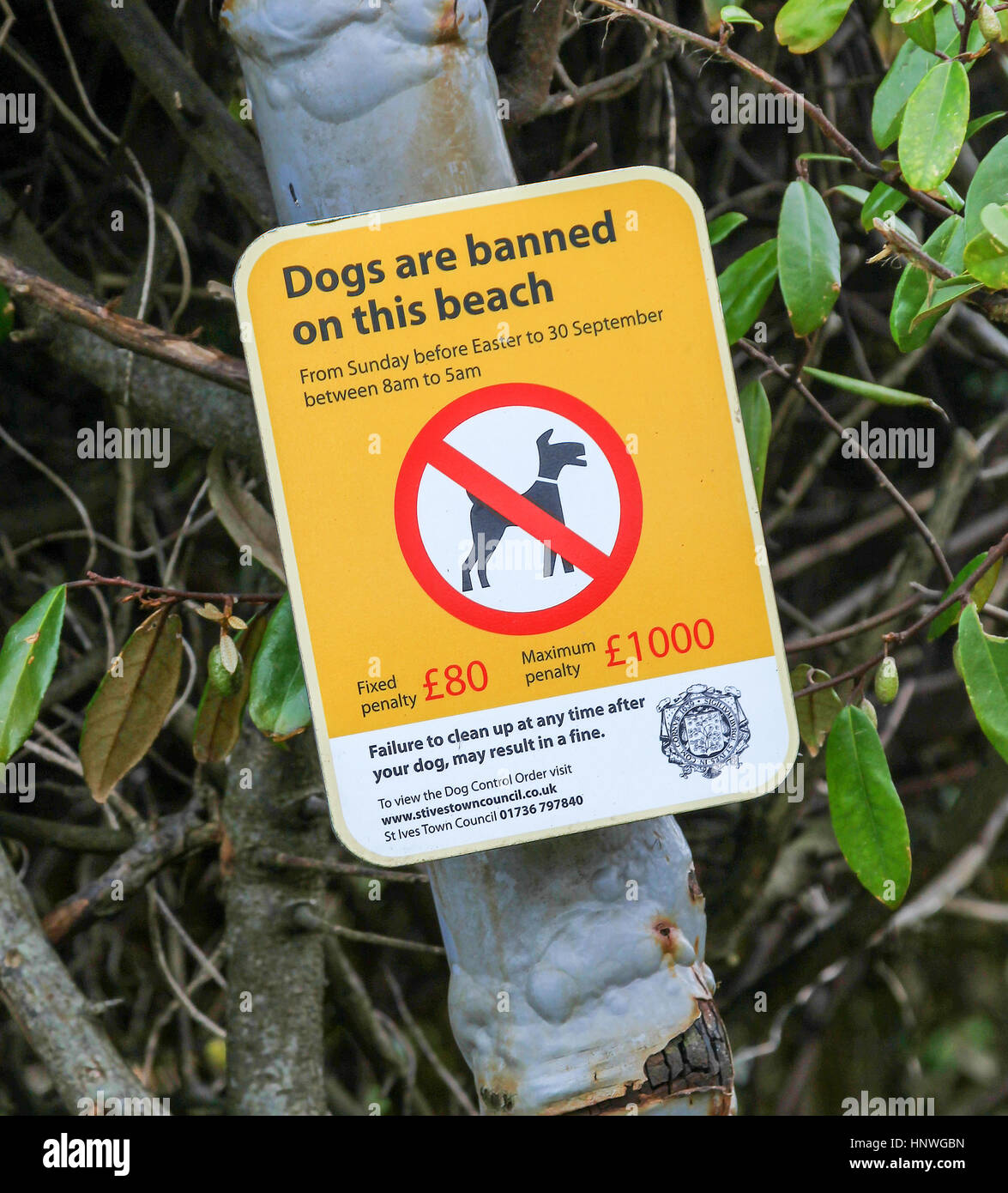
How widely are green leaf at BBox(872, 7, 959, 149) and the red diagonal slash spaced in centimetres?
34

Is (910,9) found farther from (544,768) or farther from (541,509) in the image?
(544,768)

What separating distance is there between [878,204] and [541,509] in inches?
12.2

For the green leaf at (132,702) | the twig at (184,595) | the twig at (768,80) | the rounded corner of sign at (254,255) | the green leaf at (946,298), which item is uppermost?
the twig at (768,80)

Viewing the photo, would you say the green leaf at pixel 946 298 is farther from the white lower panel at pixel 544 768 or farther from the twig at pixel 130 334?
the twig at pixel 130 334

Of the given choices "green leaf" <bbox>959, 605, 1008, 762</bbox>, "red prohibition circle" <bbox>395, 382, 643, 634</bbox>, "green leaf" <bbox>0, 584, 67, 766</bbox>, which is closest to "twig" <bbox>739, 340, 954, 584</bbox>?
"green leaf" <bbox>959, 605, 1008, 762</bbox>

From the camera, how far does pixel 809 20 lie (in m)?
0.58

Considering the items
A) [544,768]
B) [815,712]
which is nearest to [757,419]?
[815,712]

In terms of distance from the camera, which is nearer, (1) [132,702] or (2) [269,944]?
(1) [132,702]

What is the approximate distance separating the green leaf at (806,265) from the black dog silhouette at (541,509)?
0.19m

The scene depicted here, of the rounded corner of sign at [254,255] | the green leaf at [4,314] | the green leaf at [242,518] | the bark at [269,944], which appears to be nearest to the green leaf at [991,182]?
the rounded corner of sign at [254,255]

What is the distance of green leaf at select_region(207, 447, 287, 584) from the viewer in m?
0.72

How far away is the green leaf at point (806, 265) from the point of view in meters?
0.61
